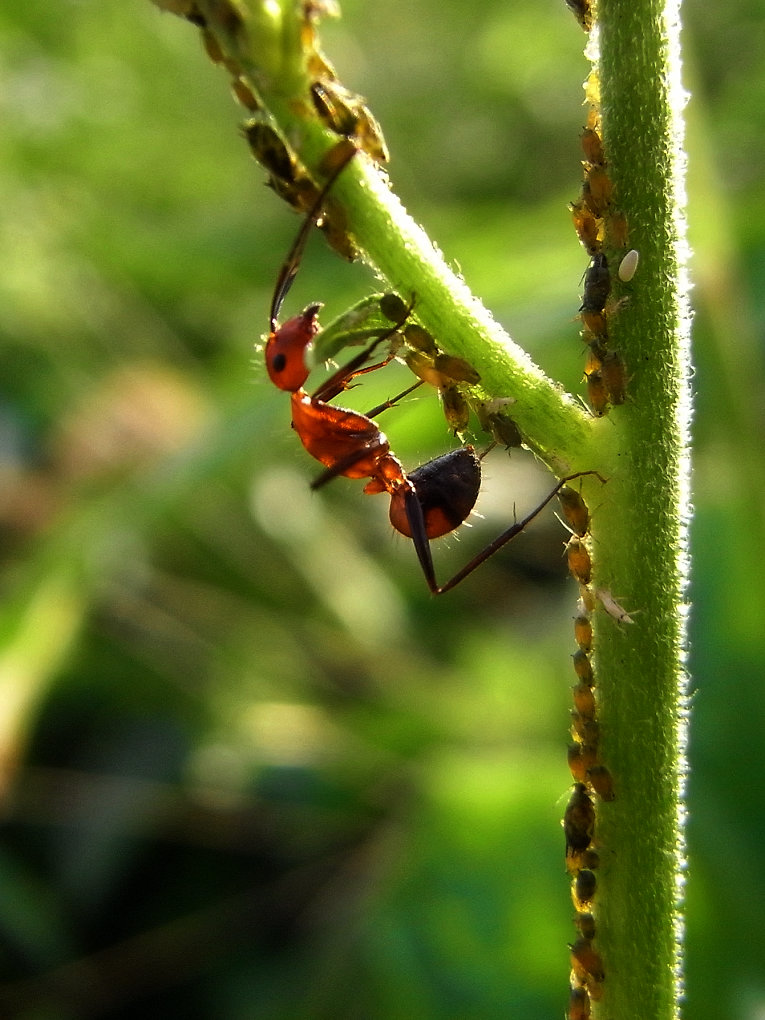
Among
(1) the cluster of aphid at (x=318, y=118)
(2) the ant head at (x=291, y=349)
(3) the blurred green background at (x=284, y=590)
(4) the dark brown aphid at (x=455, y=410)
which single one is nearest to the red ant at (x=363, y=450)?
(2) the ant head at (x=291, y=349)

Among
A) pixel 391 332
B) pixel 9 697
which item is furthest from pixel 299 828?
pixel 391 332

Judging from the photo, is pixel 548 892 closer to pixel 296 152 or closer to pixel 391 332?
pixel 391 332

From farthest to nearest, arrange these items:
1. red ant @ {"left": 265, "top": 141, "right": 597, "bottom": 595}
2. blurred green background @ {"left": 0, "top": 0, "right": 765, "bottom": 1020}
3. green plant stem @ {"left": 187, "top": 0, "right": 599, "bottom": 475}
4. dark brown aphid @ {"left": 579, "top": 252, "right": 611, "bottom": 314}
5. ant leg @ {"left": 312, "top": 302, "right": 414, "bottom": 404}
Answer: blurred green background @ {"left": 0, "top": 0, "right": 765, "bottom": 1020}
red ant @ {"left": 265, "top": 141, "right": 597, "bottom": 595}
ant leg @ {"left": 312, "top": 302, "right": 414, "bottom": 404}
dark brown aphid @ {"left": 579, "top": 252, "right": 611, "bottom": 314}
green plant stem @ {"left": 187, "top": 0, "right": 599, "bottom": 475}

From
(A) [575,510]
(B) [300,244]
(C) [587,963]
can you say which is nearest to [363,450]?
(B) [300,244]

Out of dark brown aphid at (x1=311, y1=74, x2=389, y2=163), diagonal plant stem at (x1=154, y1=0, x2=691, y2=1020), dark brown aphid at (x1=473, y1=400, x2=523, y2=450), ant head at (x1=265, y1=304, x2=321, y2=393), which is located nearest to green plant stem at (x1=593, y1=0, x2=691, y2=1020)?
diagonal plant stem at (x1=154, y1=0, x2=691, y2=1020)

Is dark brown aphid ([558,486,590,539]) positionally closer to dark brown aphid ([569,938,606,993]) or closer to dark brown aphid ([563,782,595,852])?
dark brown aphid ([563,782,595,852])

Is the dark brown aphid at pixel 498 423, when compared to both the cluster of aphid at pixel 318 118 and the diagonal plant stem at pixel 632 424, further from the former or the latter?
the cluster of aphid at pixel 318 118
